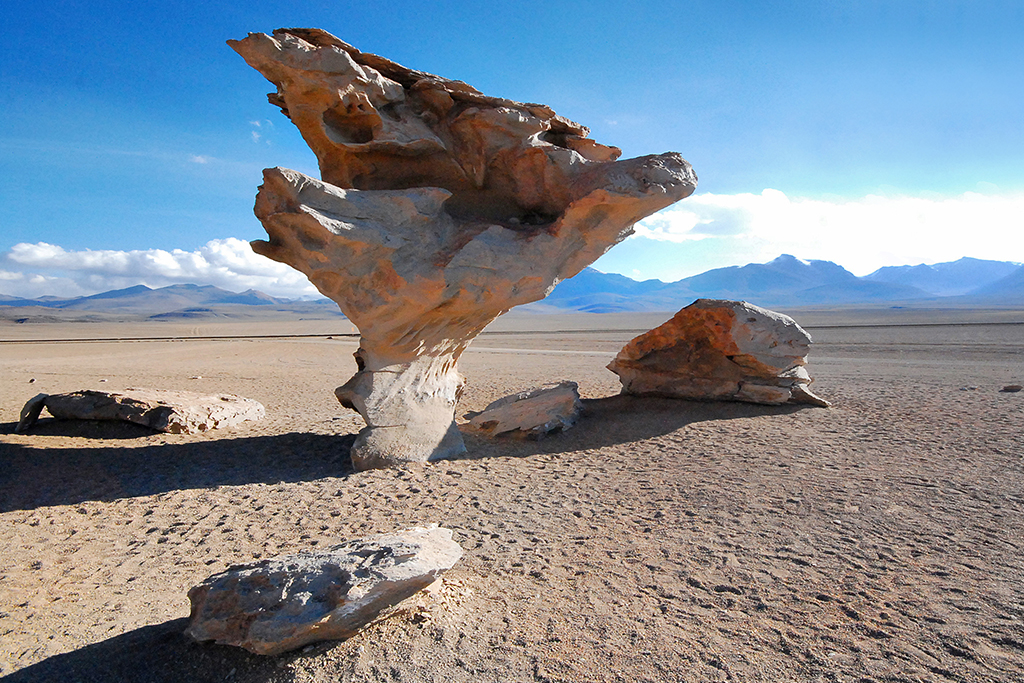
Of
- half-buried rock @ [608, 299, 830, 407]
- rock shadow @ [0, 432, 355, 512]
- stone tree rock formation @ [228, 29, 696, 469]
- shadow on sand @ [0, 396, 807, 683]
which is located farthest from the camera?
half-buried rock @ [608, 299, 830, 407]

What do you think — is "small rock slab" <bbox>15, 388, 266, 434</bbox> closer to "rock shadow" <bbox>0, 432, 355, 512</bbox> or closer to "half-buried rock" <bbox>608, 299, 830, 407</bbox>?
"rock shadow" <bbox>0, 432, 355, 512</bbox>

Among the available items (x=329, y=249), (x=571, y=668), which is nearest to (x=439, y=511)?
(x=571, y=668)

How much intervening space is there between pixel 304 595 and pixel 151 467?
4616 millimetres

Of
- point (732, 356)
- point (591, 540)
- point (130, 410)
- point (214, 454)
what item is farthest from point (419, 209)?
point (732, 356)

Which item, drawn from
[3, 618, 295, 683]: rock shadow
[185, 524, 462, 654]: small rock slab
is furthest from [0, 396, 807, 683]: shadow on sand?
[185, 524, 462, 654]: small rock slab

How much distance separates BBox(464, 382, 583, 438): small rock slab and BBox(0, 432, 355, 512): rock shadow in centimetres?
190

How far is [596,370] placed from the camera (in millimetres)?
17203

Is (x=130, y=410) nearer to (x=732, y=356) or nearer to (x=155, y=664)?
(x=155, y=664)

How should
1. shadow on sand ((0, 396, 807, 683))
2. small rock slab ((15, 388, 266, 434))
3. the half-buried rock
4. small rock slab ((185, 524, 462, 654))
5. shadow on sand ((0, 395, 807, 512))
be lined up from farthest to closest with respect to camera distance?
the half-buried rock → small rock slab ((15, 388, 266, 434)) → shadow on sand ((0, 395, 807, 512)) → shadow on sand ((0, 396, 807, 683)) → small rock slab ((185, 524, 462, 654))

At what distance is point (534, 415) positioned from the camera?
26.5 feet

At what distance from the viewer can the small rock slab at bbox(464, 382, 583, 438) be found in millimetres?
7895

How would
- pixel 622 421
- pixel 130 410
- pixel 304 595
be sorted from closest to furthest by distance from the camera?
1. pixel 304 595
2. pixel 130 410
3. pixel 622 421

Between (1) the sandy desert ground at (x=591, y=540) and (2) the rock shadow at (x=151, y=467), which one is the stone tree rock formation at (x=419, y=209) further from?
(1) the sandy desert ground at (x=591, y=540)

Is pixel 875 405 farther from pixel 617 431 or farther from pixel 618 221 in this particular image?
pixel 618 221
